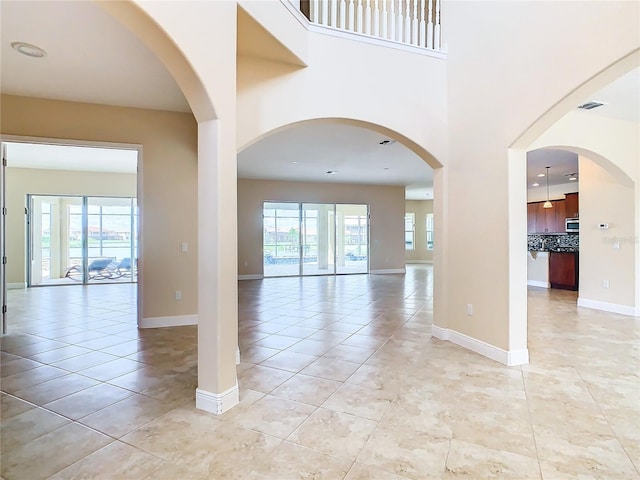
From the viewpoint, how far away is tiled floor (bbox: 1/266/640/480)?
1866mm

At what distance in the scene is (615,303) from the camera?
545cm

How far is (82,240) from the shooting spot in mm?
9109

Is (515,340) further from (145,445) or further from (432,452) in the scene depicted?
(145,445)

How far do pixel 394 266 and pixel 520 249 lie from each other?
8.24 m

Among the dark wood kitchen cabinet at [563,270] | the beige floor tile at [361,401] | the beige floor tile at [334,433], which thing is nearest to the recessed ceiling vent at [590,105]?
the dark wood kitchen cabinet at [563,270]

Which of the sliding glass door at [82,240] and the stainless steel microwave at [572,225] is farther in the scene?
the sliding glass door at [82,240]

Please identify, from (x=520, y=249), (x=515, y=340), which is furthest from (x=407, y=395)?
(x=520, y=249)

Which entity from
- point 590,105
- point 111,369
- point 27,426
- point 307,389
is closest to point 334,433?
point 307,389

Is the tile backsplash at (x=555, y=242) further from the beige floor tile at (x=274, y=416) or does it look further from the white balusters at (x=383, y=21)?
the beige floor tile at (x=274, y=416)

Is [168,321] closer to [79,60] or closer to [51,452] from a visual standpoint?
[51,452]

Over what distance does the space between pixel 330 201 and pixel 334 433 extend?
897 centimetres

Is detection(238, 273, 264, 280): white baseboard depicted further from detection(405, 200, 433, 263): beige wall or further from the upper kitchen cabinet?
the upper kitchen cabinet

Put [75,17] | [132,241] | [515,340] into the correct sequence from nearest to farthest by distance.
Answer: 1. [75,17]
2. [515,340]
3. [132,241]

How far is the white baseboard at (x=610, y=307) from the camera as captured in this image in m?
5.20
